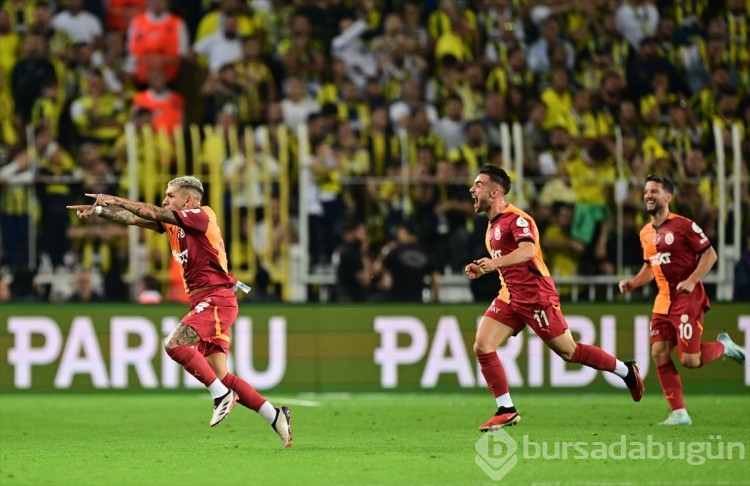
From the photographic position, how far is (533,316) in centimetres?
1134

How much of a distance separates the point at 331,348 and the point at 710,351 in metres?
5.75

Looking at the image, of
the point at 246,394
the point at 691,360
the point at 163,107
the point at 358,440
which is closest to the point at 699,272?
the point at 691,360

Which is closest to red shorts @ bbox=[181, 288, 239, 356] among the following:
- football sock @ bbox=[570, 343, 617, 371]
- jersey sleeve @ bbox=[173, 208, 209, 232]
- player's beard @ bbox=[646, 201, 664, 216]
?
jersey sleeve @ bbox=[173, 208, 209, 232]

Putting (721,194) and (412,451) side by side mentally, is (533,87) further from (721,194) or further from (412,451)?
(412,451)

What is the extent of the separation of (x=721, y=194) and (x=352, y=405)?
5136mm

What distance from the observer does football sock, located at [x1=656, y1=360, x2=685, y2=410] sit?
40.5ft

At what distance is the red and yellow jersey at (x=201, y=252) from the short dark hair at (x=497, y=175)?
233 cm

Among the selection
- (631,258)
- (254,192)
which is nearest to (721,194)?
(631,258)

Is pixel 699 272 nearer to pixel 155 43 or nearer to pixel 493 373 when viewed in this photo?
pixel 493 373

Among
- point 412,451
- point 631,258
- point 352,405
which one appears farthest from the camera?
point 631,258

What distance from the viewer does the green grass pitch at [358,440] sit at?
8.72 meters

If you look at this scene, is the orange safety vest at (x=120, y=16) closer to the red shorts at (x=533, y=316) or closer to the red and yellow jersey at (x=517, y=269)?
the red and yellow jersey at (x=517, y=269)

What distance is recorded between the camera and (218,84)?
62.9ft

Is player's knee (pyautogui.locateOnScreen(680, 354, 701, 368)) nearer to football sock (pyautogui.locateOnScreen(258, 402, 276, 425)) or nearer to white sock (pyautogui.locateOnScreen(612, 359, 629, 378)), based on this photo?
white sock (pyautogui.locateOnScreen(612, 359, 629, 378))
